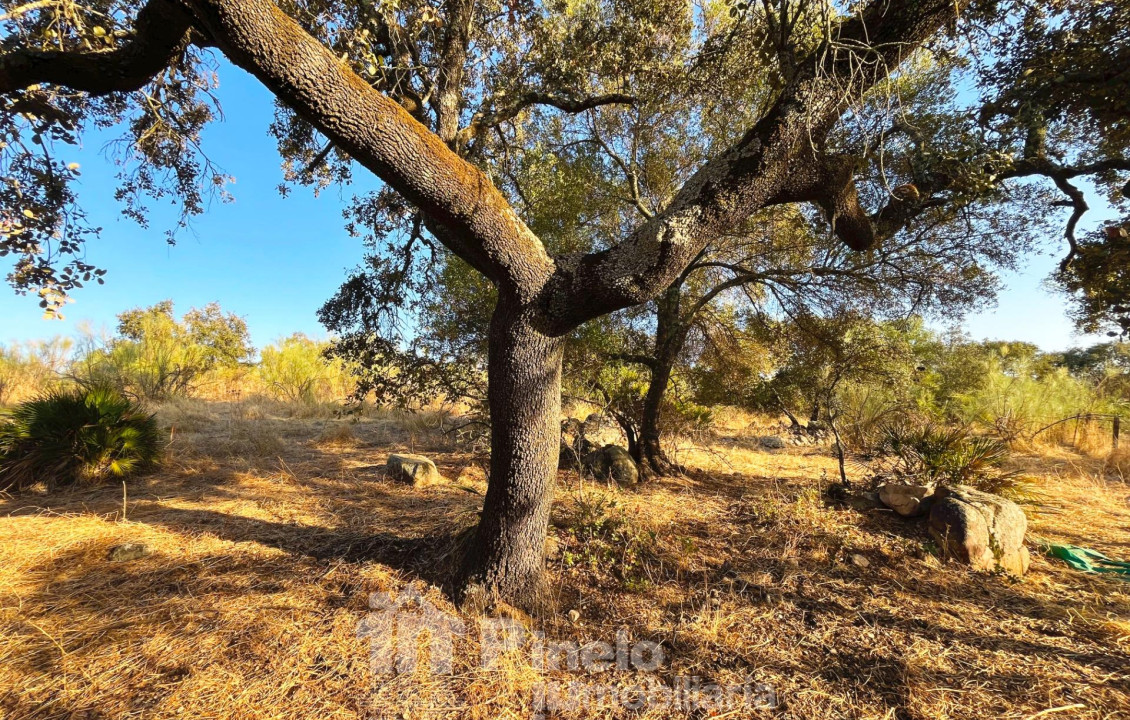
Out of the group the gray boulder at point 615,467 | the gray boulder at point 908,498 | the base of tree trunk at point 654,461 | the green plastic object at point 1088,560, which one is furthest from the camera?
the base of tree trunk at point 654,461

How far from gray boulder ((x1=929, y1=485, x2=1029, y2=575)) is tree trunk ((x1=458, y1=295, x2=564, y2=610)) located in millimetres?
3142

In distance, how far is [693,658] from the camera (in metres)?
2.09

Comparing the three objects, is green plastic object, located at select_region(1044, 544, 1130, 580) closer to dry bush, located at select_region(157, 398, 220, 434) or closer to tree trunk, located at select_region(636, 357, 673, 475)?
tree trunk, located at select_region(636, 357, 673, 475)

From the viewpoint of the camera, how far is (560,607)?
245 cm

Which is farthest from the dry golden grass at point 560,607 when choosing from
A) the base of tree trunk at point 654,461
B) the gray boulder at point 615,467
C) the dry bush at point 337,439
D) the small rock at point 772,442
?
the small rock at point 772,442

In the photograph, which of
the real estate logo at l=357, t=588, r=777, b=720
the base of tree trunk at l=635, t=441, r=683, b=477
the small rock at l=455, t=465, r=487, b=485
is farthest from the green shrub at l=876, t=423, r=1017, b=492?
the small rock at l=455, t=465, r=487, b=485

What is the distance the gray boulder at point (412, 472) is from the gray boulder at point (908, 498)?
15.2 feet

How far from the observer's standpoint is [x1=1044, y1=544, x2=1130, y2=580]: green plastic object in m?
2.94

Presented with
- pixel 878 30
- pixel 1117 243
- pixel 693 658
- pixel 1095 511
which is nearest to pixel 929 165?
pixel 878 30

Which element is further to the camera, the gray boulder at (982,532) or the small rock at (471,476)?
the small rock at (471,476)

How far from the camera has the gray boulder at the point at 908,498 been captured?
3500 millimetres

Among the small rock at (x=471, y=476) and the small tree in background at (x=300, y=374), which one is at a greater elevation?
the small tree in background at (x=300, y=374)

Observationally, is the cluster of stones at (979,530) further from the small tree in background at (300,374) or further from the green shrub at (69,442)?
the small tree in background at (300,374)

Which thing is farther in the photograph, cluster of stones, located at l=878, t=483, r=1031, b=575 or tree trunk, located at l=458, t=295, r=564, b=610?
cluster of stones, located at l=878, t=483, r=1031, b=575
